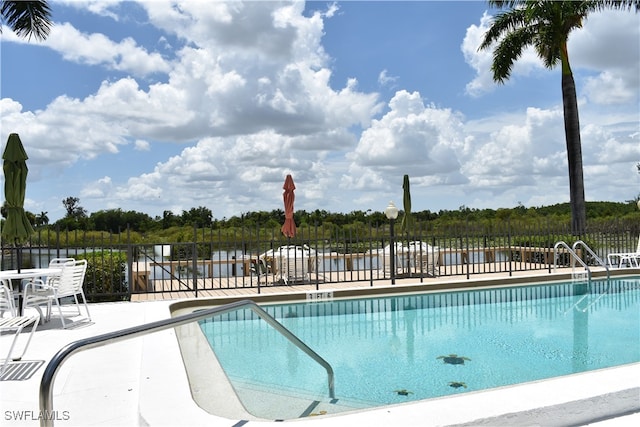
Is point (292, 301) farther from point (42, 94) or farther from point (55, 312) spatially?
point (42, 94)

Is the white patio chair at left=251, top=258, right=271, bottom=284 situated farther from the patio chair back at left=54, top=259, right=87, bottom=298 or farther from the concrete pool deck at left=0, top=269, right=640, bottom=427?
the concrete pool deck at left=0, top=269, right=640, bottom=427

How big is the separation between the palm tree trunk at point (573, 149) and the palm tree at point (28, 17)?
662 inches

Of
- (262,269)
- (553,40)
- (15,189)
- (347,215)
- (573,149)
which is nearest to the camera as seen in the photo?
(15,189)

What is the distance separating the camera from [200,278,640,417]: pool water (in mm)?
5375

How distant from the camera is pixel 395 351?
264 inches

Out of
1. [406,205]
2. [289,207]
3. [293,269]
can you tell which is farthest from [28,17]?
[406,205]

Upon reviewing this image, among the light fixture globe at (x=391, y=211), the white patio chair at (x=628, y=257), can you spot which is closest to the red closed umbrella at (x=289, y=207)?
the light fixture globe at (x=391, y=211)

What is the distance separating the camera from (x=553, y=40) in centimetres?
1773

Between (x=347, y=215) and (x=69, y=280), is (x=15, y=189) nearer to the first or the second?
(x=69, y=280)

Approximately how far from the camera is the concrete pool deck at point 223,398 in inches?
131

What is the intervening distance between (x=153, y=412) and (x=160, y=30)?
40.3 ft

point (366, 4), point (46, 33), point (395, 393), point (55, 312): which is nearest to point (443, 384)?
point (395, 393)

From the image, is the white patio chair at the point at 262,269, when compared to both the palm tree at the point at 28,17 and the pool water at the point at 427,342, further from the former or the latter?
the palm tree at the point at 28,17

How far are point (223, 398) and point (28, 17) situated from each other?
1510 cm
